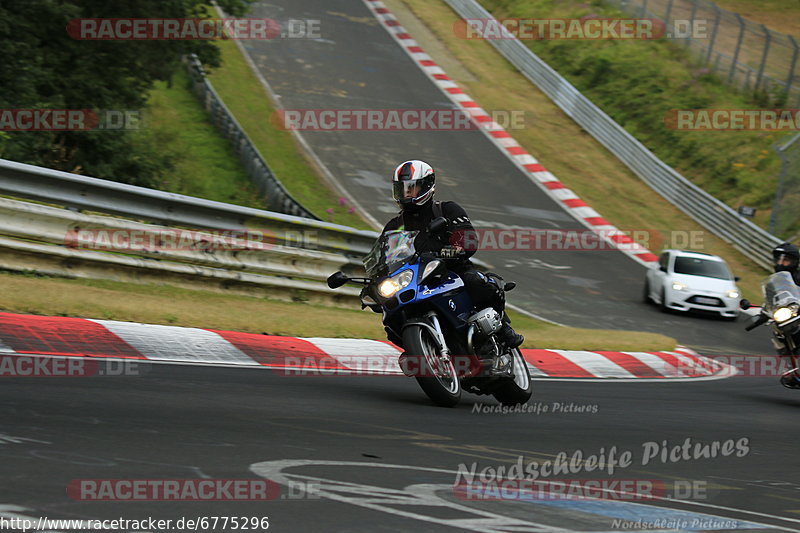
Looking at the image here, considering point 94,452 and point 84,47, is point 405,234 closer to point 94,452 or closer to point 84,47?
point 94,452

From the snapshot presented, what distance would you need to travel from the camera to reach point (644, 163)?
30969 mm

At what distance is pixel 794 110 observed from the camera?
32469 millimetres

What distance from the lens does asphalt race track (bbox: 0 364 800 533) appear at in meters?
4.21

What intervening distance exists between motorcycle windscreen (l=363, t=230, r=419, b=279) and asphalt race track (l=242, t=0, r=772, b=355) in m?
10.7

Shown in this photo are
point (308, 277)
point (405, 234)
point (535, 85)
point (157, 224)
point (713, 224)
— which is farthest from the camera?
point (535, 85)

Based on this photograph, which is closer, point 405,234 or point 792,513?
point 792,513

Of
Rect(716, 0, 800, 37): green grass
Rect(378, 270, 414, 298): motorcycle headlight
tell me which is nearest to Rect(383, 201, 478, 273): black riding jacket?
Rect(378, 270, 414, 298): motorcycle headlight

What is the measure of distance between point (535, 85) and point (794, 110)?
29.1ft

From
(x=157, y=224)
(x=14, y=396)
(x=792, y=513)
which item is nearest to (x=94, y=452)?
(x=14, y=396)
